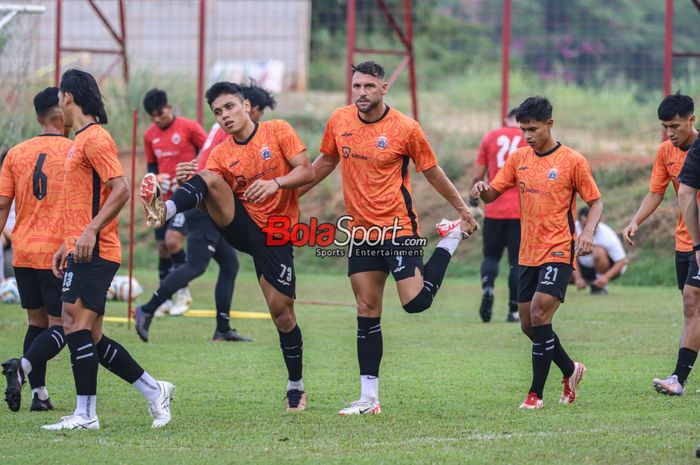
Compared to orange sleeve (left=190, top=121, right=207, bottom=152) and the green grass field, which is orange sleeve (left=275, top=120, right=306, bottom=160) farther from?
orange sleeve (left=190, top=121, right=207, bottom=152)

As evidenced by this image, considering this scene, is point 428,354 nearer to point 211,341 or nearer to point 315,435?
point 211,341

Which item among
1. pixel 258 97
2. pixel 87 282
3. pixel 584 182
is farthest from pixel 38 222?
pixel 584 182

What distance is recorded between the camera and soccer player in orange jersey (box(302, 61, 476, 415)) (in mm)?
7840

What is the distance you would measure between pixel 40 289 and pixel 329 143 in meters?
2.17

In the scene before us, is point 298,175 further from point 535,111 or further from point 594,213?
point 594,213

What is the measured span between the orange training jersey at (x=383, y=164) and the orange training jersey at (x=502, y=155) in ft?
17.5

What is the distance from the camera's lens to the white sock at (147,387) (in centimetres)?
743

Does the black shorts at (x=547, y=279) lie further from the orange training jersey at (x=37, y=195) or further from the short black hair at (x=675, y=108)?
the orange training jersey at (x=37, y=195)

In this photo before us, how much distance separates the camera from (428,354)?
1089cm

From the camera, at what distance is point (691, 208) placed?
6852 mm

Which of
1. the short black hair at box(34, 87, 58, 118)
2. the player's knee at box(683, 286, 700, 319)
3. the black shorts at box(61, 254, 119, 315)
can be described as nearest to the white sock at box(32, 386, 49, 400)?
the black shorts at box(61, 254, 119, 315)

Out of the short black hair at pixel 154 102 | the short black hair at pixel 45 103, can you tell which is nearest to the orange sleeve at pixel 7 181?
the short black hair at pixel 45 103

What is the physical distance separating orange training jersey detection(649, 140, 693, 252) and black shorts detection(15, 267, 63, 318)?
441 cm

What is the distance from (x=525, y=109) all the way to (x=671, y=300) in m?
8.54
